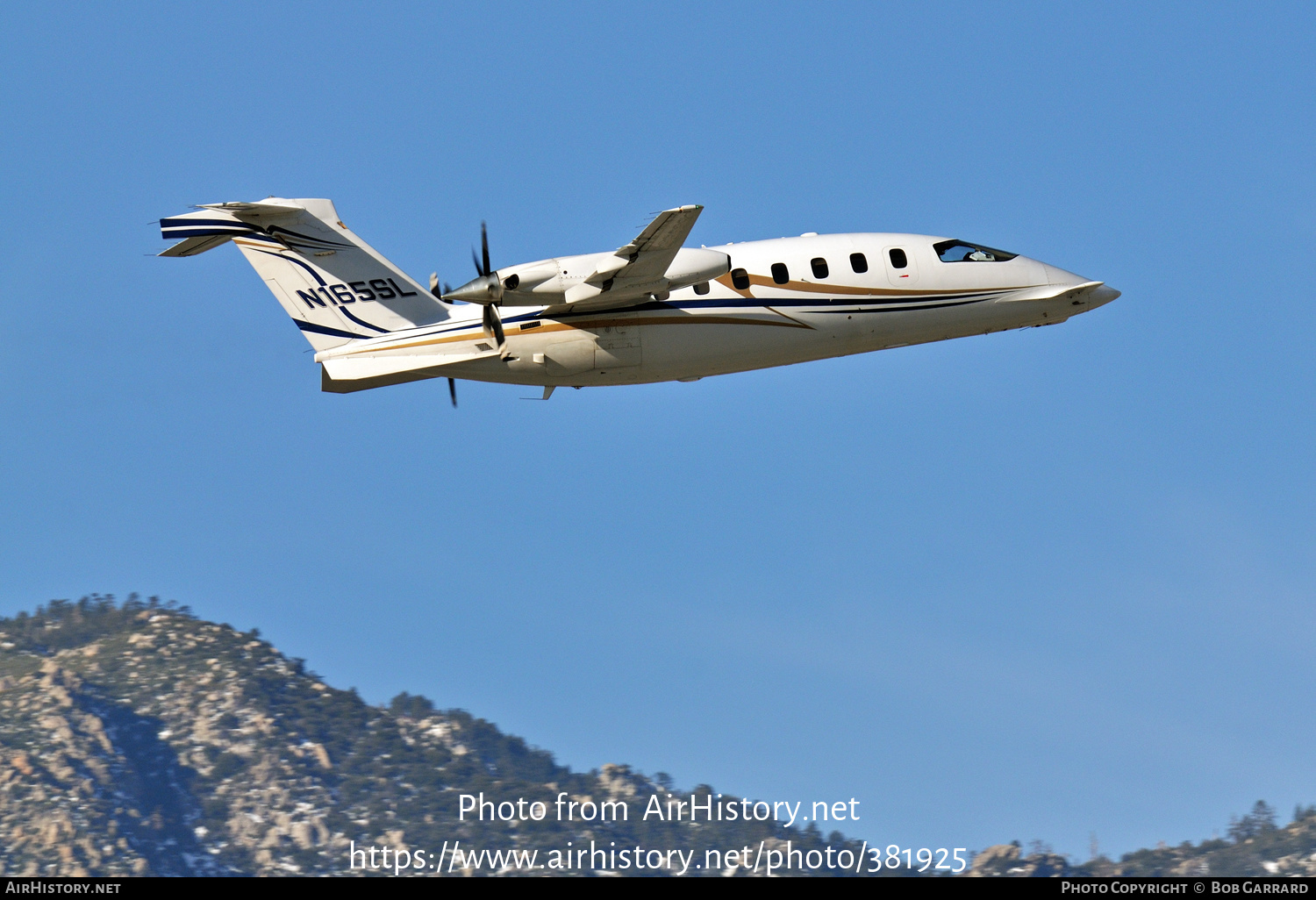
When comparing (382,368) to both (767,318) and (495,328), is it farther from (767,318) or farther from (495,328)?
(767,318)

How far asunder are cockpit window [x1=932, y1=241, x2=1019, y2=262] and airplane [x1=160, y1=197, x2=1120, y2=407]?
0.35ft

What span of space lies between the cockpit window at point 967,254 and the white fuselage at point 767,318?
0.49 feet

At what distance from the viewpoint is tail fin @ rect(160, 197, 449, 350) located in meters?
40.2

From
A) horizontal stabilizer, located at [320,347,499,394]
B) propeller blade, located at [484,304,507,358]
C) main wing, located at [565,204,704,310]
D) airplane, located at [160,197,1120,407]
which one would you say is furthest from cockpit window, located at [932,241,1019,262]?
horizontal stabilizer, located at [320,347,499,394]

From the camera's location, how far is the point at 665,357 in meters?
40.3

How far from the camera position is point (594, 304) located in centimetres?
3903

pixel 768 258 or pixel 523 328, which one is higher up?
pixel 768 258
